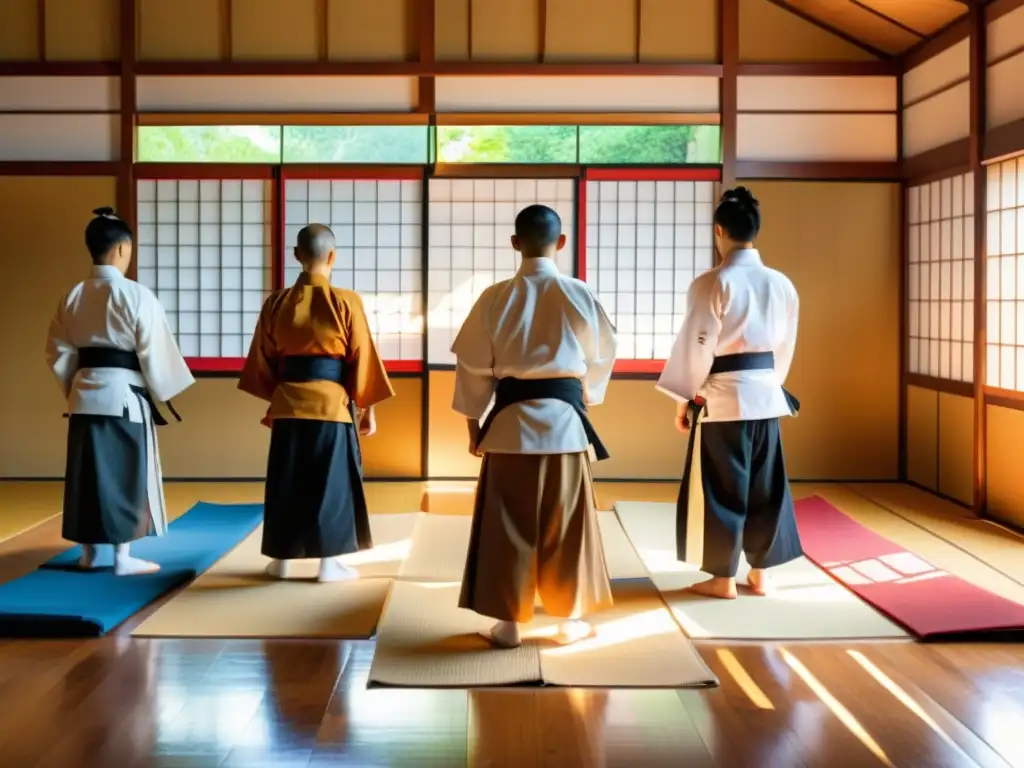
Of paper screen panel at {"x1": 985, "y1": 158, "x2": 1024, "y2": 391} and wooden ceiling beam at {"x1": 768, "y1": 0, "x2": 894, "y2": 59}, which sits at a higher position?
wooden ceiling beam at {"x1": 768, "y1": 0, "x2": 894, "y2": 59}

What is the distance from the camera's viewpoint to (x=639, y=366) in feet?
22.4

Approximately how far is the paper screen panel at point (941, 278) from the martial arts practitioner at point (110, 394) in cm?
411

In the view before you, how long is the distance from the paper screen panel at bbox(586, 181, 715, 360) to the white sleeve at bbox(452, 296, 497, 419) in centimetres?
344

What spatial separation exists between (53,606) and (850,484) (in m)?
4.63

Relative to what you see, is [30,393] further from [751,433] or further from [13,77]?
[751,433]

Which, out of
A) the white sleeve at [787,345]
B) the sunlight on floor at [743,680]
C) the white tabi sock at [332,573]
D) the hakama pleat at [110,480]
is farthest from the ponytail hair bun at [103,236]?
the sunlight on floor at [743,680]

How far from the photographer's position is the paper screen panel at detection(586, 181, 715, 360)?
6824mm

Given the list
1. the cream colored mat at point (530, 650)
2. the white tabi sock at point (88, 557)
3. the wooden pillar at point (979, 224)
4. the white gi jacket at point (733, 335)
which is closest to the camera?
the cream colored mat at point (530, 650)

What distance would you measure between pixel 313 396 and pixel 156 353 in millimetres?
716

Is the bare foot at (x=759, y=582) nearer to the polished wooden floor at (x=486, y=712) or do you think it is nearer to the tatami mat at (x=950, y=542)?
the polished wooden floor at (x=486, y=712)

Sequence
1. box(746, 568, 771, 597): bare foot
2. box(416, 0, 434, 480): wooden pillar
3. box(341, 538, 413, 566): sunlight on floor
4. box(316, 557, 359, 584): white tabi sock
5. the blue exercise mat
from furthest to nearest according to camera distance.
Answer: box(416, 0, 434, 480): wooden pillar → box(341, 538, 413, 566): sunlight on floor → box(316, 557, 359, 584): white tabi sock → box(746, 568, 771, 597): bare foot → the blue exercise mat

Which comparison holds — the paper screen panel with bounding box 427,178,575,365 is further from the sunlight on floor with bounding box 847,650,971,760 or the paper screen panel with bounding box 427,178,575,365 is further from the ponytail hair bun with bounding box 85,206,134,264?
the sunlight on floor with bounding box 847,650,971,760

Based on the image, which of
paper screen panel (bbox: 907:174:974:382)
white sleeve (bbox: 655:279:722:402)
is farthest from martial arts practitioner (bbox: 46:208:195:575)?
paper screen panel (bbox: 907:174:974:382)

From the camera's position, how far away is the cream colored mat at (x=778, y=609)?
3.62m
